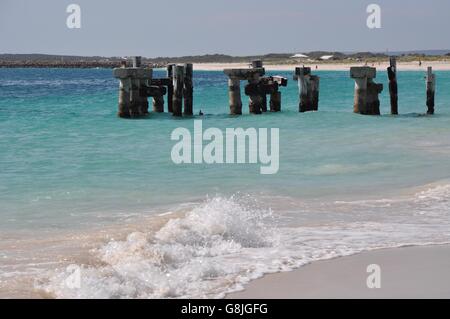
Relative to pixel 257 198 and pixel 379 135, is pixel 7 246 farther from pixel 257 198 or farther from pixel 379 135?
pixel 379 135

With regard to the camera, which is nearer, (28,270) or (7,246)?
(28,270)

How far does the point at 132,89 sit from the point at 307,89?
6.60 meters

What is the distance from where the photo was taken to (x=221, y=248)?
8.94 meters

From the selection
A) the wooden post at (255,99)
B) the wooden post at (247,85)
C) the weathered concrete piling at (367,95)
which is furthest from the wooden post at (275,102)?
the weathered concrete piling at (367,95)

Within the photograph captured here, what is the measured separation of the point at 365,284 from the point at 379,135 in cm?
1628

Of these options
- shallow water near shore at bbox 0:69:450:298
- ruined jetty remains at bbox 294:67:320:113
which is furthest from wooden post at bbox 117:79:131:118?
ruined jetty remains at bbox 294:67:320:113

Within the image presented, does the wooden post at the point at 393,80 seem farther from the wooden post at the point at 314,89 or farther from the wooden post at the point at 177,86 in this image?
the wooden post at the point at 177,86

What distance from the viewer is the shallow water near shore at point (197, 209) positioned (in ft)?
25.9

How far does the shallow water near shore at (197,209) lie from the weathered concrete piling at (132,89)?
4874mm

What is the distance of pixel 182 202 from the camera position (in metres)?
12.6

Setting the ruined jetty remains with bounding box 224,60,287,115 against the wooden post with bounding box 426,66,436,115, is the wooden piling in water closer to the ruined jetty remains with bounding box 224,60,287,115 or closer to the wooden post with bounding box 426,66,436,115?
the ruined jetty remains with bounding box 224,60,287,115

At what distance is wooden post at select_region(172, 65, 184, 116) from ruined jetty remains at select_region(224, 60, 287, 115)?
1.59 meters

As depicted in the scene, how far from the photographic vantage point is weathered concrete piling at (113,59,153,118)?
28406 millimetres
